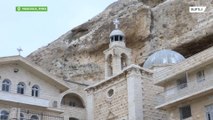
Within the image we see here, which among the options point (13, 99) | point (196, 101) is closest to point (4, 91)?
point (13, 99)

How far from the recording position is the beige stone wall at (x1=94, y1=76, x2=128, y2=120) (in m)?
35.7

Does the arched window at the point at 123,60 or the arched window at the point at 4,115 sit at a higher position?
the arched window at the point at 123,60

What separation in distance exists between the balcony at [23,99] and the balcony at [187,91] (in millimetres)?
8591

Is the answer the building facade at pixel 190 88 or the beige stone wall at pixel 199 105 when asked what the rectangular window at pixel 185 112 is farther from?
the beige stone wall at pixel 199 105

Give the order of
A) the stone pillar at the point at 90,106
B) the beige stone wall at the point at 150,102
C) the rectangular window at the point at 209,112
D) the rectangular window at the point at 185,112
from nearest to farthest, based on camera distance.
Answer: the rectangular window at the point at 209,112 < the rectangular window at the point at 185,112 < the beige stone wall at the point at 150,102 < the stone pillar at the point at 90,106

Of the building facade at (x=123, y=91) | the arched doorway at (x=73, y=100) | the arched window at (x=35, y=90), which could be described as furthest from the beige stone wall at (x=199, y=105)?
the arched doorway at (x=73, y=100)

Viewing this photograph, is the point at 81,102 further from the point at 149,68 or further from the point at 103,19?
the point at 103,19

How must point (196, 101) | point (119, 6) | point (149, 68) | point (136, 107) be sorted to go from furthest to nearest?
point (119, 6)
point (149, 68)
point (136, 107)
point (196, 101)

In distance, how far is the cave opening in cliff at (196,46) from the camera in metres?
45.5

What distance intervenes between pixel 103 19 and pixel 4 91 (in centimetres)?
3445

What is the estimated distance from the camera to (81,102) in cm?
4672

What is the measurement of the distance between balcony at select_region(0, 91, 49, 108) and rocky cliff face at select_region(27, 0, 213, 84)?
21.6 metres

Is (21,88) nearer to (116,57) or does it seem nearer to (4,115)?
(4,115)

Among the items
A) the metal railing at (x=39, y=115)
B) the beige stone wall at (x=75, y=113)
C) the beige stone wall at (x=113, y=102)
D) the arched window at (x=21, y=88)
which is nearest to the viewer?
the metal railing at (x=39, y=115)
